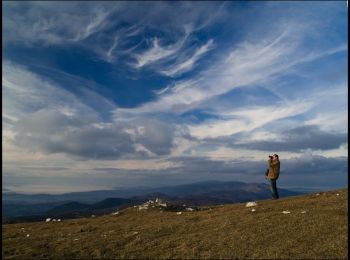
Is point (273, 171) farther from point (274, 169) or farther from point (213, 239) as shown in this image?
point (213, 239)

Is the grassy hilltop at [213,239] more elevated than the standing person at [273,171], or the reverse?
the standing person at [273,171]

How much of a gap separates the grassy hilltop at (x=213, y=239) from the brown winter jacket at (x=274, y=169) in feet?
25.0

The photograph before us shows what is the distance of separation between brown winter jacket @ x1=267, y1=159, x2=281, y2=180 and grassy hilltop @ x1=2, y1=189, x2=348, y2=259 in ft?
25.0

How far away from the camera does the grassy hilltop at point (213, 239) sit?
64.4 feet

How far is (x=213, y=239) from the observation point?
22.5 metres

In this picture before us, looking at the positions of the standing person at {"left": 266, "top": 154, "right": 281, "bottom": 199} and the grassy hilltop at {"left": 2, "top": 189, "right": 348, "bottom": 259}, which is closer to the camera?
the grassy hilltop at {"left": 2, "top": 189, "right": 348, "bottom": 259}

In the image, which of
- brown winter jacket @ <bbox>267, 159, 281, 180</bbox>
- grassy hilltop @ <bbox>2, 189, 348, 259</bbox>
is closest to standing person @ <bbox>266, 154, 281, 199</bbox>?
brown winter jacket @ <bbox>267, 159, 281, 180</bbox>

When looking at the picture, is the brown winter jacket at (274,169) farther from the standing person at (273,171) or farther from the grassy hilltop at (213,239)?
the grassy hilltop at (213,239)

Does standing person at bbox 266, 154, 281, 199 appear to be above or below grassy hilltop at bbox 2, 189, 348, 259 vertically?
above

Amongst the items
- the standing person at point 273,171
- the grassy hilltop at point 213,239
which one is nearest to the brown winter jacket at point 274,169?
the standing person at point 273,171

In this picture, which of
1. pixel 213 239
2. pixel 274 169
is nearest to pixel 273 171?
pixel 274 169

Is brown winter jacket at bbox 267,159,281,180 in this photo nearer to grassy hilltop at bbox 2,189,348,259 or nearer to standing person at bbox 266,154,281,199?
standing person at bbox 266,154,281,199

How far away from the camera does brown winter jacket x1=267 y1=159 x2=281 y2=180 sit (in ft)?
128

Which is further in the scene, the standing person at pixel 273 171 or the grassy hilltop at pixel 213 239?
the standing person at pixel 273 171
